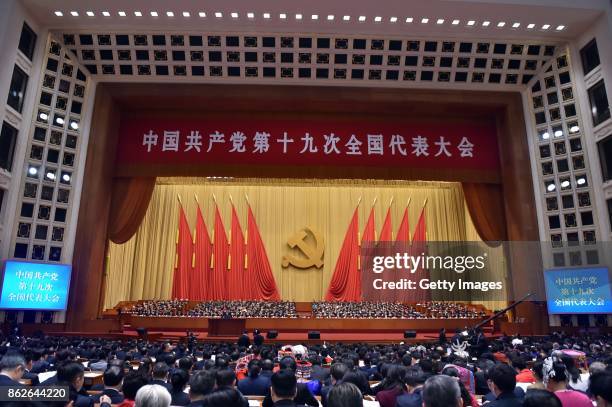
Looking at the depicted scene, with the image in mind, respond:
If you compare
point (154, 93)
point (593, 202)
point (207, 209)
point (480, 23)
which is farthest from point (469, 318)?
point (154, 93)

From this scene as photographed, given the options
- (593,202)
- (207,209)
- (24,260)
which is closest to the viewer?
(24,260)

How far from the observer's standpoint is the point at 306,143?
48.0 feet

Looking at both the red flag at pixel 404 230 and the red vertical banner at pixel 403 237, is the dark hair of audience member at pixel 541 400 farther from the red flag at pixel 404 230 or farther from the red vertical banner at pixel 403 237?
the red flag at pixel 404 230

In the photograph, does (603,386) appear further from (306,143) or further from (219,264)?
(219,264)

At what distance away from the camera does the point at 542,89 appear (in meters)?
14.1

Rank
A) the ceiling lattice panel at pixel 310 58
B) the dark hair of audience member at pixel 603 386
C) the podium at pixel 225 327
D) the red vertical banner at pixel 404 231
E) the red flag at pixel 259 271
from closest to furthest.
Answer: the dark hair of audience member at pixel 603 386, the podium at pixel 225 327, the ceiling lattice panel at pixel 310 58, the red flag at pixel 259 271, the red vertical banner at pixel 404 231

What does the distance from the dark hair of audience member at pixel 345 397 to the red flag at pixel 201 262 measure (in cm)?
1631

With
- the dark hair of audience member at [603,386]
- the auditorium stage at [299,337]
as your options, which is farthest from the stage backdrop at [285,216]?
the dark hair of audience member at [603,386]

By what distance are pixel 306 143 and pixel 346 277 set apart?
249 inches

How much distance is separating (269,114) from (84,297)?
8.33 meters

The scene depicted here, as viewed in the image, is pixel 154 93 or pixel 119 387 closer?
pixel 119 387

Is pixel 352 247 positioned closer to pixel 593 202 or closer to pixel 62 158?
pixel 593 202

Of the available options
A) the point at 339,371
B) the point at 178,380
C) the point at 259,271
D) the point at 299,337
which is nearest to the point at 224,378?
the point at 178,380

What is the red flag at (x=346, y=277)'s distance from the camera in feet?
57.9
